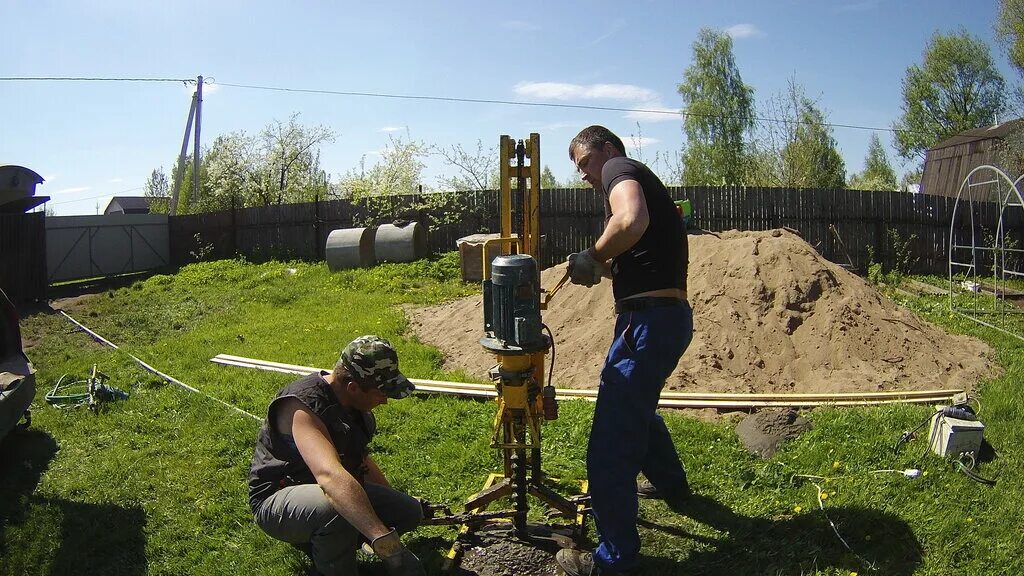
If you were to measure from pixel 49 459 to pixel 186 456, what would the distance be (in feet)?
A: 3.59

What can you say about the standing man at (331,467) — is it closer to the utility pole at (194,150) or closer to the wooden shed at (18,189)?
the wooden shed at (18,189)

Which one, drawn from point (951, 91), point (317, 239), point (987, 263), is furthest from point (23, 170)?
point (951, 91)

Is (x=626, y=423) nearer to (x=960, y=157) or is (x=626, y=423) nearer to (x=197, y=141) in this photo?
(x=960, y=157)

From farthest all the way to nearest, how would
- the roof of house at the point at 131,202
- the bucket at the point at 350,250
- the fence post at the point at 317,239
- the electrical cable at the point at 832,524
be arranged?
the roof of house at the point at 131,202 < the fence post at the point at 317,239 < the bucket at the point at 350,250 < the electrical cable at the point at 832,524

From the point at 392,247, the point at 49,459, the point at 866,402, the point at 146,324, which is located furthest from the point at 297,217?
the point at 866,402

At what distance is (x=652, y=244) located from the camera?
337 cm

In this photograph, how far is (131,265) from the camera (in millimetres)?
22047

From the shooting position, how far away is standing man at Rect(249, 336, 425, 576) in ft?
9.18

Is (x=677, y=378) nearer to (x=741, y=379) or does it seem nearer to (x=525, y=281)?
(x=741, y=379)

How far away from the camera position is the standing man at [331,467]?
2.80 m

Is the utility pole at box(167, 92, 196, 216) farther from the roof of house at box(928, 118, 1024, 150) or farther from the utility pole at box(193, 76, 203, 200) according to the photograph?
the roof of house at box(928, 118, 1024, 150)

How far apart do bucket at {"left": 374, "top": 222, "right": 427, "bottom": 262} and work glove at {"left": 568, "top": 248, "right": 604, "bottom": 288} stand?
12115 millimetres

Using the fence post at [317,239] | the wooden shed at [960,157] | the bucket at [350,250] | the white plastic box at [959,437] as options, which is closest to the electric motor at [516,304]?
the white plastic box at [959,437]

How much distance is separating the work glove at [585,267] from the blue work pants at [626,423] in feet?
0.89
